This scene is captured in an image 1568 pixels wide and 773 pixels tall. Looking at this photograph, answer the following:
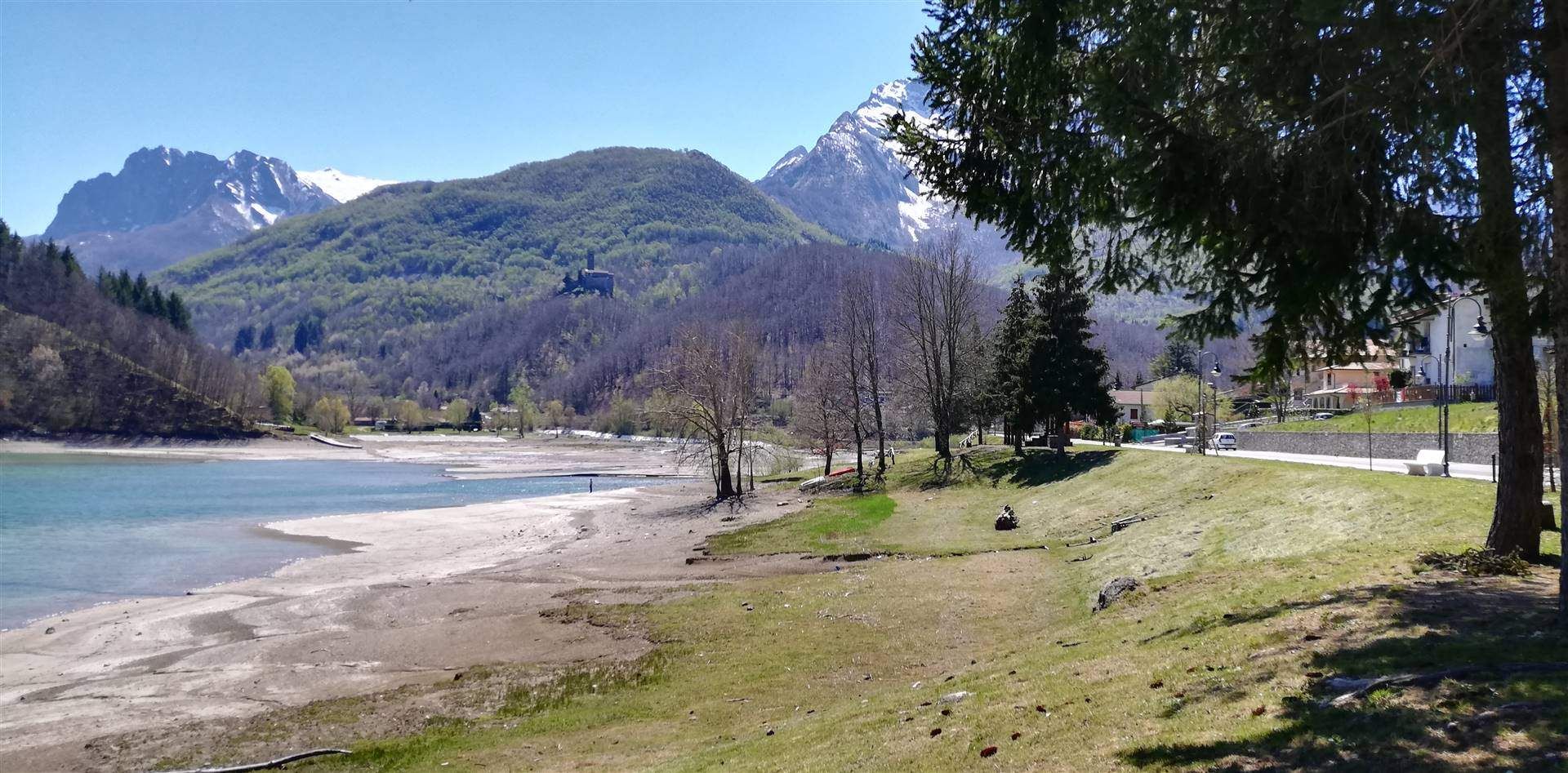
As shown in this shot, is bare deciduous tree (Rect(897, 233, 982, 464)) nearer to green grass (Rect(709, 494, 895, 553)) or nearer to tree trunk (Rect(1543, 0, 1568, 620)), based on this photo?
green grass (Rect(709, 494, 895, 553))

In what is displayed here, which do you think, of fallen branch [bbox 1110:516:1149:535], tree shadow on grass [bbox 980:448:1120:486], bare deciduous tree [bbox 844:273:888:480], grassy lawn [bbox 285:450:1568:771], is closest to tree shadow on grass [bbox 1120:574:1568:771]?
grassy lawn [bbox 285:450:1568:771]

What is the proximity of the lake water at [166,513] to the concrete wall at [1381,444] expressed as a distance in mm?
40053

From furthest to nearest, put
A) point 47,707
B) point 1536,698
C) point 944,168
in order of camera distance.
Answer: point 47,707
point 944,168
point 1536,698

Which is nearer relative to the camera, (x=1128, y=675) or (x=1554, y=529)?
(x=1128, y=675)

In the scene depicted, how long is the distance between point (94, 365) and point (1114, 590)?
171 meters

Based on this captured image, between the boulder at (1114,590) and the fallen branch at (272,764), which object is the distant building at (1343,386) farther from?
the fallen branch at (272,764)

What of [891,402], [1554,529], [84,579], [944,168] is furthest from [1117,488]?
[891,402]

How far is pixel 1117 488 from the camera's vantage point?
109 ft

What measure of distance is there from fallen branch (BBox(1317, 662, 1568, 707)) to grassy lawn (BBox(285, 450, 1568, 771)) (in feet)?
0.42

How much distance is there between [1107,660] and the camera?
11.3 m

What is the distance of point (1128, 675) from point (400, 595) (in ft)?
74.5

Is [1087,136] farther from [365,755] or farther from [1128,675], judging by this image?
[365,755]

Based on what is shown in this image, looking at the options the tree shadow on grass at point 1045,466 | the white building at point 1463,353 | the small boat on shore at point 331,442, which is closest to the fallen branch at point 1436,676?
the tree shadow on grass at point 1045,466

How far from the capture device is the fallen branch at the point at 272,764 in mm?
12570
